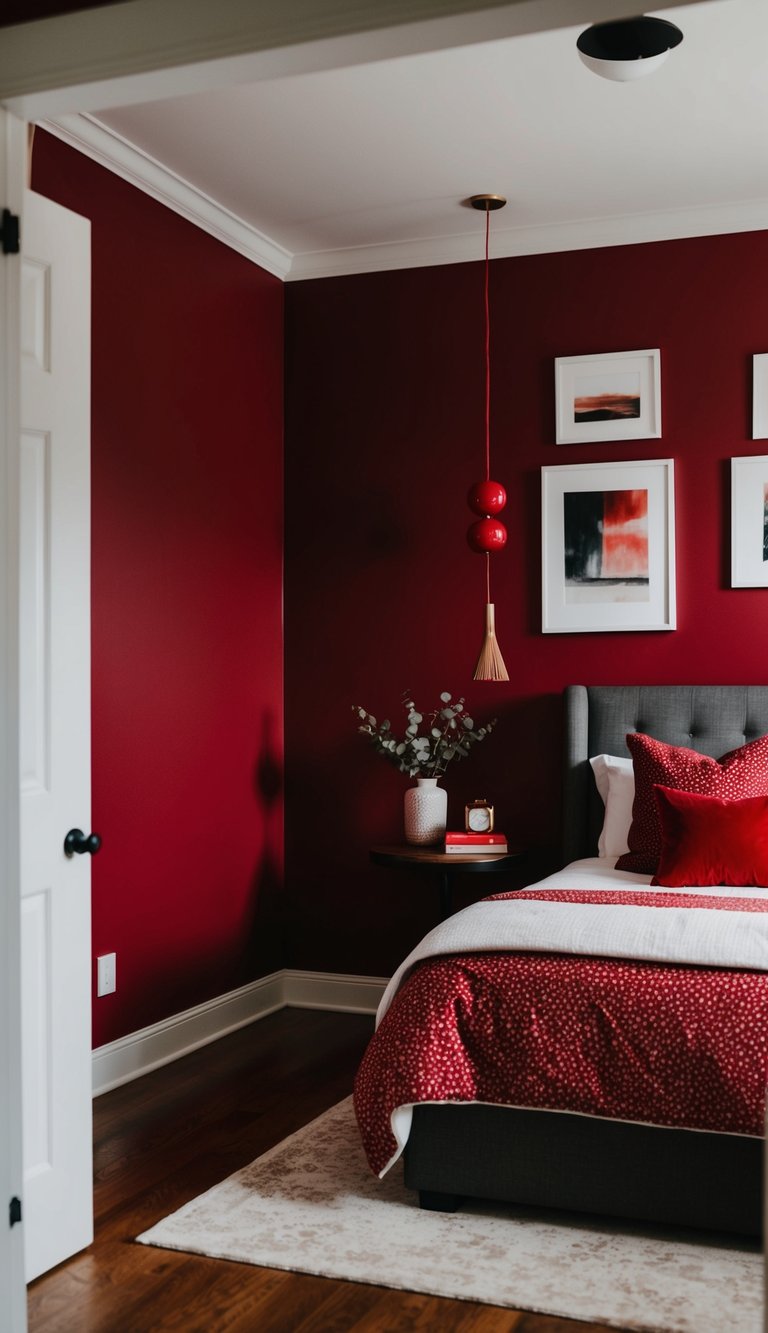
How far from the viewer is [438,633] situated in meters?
5.15

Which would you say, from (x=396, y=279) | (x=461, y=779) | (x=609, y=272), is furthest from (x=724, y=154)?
(x=461, y=779)

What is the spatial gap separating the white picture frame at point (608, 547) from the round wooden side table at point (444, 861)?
933 mm

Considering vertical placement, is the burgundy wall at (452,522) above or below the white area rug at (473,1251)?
above

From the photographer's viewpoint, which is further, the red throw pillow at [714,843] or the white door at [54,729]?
the red throw pillow at [714,843]

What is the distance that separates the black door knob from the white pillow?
85.9 inches

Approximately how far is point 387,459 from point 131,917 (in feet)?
7.02

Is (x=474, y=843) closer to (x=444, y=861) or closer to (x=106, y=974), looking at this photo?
(x=444, y=861)

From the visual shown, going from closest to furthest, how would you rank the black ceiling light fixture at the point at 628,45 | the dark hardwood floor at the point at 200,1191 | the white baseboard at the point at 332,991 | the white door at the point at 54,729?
the dark hardwood floor at the point at 200,1191 < the white door at the point at 54,729 < the black ceiling light fixture at the point at 628,45 < the white baseboard at the point at 332,991

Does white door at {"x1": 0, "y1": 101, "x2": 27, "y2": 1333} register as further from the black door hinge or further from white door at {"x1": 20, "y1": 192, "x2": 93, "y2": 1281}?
white door at {"x1": 20, "y1": 192, "x2": 93, "y2": 1281}

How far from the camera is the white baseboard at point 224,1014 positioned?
4.18 m

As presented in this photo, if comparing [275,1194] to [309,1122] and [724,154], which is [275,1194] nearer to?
[309,1122]

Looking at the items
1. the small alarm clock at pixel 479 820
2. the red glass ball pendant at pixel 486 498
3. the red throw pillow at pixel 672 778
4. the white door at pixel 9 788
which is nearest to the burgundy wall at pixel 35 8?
the white door at pixel 9 788

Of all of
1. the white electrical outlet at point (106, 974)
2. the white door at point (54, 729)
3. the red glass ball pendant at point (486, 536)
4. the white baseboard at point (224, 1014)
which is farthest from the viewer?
the red glass ball pendant at point (486, 536)

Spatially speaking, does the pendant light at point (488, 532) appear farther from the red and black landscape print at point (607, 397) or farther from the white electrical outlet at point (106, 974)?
the white electrical outlet at point (106, 974)
